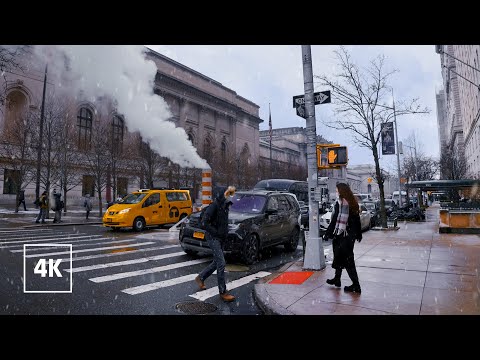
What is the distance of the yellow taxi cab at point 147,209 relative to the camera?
1494 centimetres

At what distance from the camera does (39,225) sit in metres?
17.1

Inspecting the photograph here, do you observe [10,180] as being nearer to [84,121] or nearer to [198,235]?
[84,121]

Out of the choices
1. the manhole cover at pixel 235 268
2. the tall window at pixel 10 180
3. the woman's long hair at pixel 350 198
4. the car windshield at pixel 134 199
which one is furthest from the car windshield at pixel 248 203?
the tall window at pixel 10 180

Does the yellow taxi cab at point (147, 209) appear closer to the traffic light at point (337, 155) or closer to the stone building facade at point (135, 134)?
the traffic light at point (337, 155)

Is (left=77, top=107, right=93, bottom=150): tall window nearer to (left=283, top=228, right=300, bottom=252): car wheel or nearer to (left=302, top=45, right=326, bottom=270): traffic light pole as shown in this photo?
(left=283, top=228, right=300, bottom=252): car wheel

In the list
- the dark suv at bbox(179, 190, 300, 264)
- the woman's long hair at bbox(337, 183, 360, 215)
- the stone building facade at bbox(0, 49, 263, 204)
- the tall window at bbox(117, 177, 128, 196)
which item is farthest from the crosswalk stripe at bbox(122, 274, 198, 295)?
the tall window at bbox(117, 177, 128, 196)

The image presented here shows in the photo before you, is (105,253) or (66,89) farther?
(66,89)

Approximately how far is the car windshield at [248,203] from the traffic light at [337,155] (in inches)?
94.0

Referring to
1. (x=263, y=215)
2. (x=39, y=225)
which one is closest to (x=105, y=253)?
(x=263, y=215)

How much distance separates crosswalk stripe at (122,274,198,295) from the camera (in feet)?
19.1
